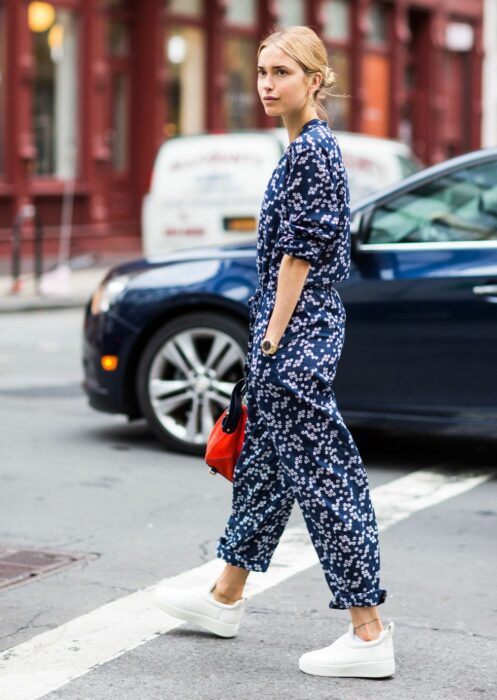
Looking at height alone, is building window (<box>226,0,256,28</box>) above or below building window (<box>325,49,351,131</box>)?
above

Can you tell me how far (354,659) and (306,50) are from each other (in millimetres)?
1707

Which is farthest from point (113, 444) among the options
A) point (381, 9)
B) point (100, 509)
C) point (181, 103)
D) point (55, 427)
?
point (381, 9)

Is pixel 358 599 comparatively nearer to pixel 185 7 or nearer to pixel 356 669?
pixel 356 669

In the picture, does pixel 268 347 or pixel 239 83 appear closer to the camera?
pixel 268 347

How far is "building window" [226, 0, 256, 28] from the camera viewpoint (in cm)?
2617

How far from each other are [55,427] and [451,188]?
2.70 metres

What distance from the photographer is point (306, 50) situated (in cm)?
454

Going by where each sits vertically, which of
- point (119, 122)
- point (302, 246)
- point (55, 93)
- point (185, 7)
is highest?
point (185, 7)

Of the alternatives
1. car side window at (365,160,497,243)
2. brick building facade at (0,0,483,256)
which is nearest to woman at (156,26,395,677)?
car side window at (365,160,497,243)

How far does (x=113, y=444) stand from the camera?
855 cm

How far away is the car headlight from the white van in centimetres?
741

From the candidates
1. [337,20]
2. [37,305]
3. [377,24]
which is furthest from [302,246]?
[377,24]

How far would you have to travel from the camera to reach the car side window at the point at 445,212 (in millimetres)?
7613

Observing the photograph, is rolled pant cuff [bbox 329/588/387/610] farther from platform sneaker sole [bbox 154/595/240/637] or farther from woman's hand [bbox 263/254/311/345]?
woman's hand [bbox 263/254/311/345]
